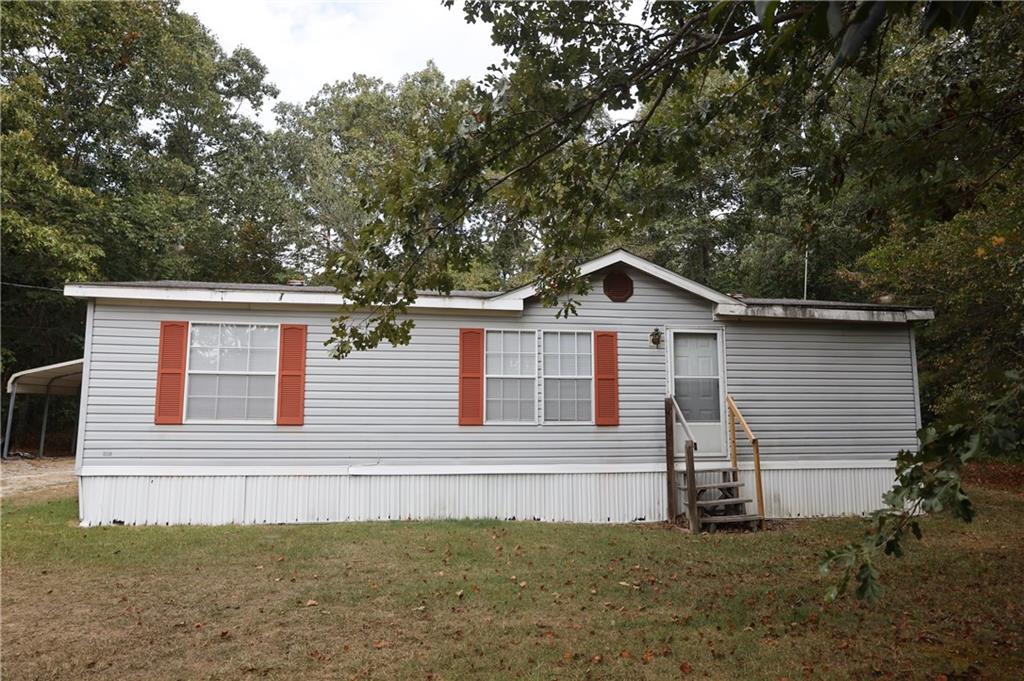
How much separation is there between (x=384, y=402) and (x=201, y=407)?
233 cm

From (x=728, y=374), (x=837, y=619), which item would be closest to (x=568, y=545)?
(x=837, y=619)

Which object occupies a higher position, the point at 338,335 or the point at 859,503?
the point at 338,335

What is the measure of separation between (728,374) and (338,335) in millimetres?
6652

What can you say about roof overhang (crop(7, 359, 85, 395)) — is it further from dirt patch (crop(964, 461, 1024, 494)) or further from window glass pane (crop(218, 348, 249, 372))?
dirt patch (crop(964, 461, 1024, 494))

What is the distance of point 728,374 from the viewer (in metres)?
9.82

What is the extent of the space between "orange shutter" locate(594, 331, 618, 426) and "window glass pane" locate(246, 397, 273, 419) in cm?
442

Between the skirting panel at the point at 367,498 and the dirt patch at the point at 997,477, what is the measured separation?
765cm

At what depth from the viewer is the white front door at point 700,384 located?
9.76 m

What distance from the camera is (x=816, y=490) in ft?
32.2

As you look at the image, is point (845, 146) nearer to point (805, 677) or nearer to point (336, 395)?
point (805, 677)

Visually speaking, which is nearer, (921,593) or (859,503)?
(921,593)

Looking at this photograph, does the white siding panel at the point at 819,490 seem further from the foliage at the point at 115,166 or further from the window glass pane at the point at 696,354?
the foliage at the point at 115,166

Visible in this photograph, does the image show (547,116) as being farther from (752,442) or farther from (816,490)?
(816,490)

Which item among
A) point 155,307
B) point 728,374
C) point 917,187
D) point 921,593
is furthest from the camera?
point 728,374
